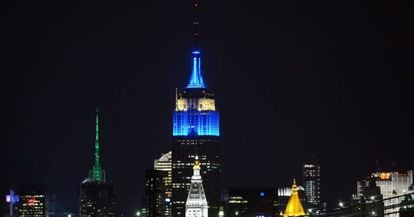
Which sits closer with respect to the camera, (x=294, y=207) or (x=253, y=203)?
(x=294, y=207)

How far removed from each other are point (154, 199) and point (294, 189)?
90005mm

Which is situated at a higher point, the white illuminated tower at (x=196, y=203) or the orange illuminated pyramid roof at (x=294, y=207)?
the white illuminated tower at (x=196, y=203)

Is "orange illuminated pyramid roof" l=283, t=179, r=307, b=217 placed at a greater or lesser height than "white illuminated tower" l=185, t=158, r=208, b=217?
lesser

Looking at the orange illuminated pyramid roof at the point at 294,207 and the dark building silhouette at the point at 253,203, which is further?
the dark building silhouette at the point at 253,203

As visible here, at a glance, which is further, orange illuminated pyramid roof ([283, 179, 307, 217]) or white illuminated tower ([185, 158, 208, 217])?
white illuminated tower ([185, 158, 208, 217])

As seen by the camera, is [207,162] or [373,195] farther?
[207,162]

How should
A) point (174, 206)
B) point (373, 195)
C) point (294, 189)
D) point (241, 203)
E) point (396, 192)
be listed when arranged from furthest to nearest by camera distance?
point (174, 206) → point (241, 203) → point (396, 192) → point (373, 195) → point (294, 189)

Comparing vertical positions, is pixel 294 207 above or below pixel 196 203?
below

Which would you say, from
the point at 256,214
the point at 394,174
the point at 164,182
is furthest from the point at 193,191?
the point at 164,182

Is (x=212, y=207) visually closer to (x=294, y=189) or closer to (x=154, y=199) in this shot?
(x=154, y=199)

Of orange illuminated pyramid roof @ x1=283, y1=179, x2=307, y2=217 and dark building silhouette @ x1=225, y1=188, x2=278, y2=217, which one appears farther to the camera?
dark building silhouette @ x1=225, y1=188, x2=278, y2=217

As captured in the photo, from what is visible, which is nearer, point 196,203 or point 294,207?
point 294,207

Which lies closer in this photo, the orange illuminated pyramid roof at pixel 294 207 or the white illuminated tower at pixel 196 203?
the orange illuminated pyramid roof at pixel 294 207

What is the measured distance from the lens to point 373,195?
15338cm
